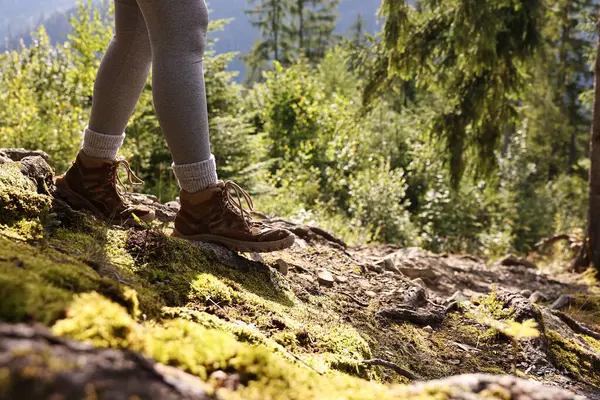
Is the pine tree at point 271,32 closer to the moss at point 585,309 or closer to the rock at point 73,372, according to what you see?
the moss at point 585,309

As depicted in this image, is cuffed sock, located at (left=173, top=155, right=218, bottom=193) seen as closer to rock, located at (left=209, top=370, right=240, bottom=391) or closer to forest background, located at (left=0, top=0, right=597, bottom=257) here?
rock, located at (left=209, top=370, right=240, bottom=391)

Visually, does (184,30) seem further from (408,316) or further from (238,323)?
(408,316)

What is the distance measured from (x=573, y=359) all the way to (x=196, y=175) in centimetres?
191

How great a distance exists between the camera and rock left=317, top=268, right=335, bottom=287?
271 cm

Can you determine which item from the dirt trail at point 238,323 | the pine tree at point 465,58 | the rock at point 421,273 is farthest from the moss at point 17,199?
the pine tree at point 465,58

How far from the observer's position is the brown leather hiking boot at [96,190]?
2258 mm

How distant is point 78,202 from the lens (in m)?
2.25

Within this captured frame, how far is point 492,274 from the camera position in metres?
5.12

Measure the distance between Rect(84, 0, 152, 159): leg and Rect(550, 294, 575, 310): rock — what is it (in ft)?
11.0

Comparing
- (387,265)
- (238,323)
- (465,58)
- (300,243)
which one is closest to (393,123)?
(465,58)

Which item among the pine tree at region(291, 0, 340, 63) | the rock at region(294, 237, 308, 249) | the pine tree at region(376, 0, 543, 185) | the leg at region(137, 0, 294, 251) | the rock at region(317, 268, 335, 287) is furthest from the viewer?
the pine tree at region(291, 0, 340, 63)

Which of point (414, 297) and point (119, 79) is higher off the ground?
point (119, 79)

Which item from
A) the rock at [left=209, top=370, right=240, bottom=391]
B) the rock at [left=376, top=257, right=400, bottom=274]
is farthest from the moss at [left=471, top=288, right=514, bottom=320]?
the rock at [left=209, top=370, right=240, bottom=391]

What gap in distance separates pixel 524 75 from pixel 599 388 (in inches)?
189
